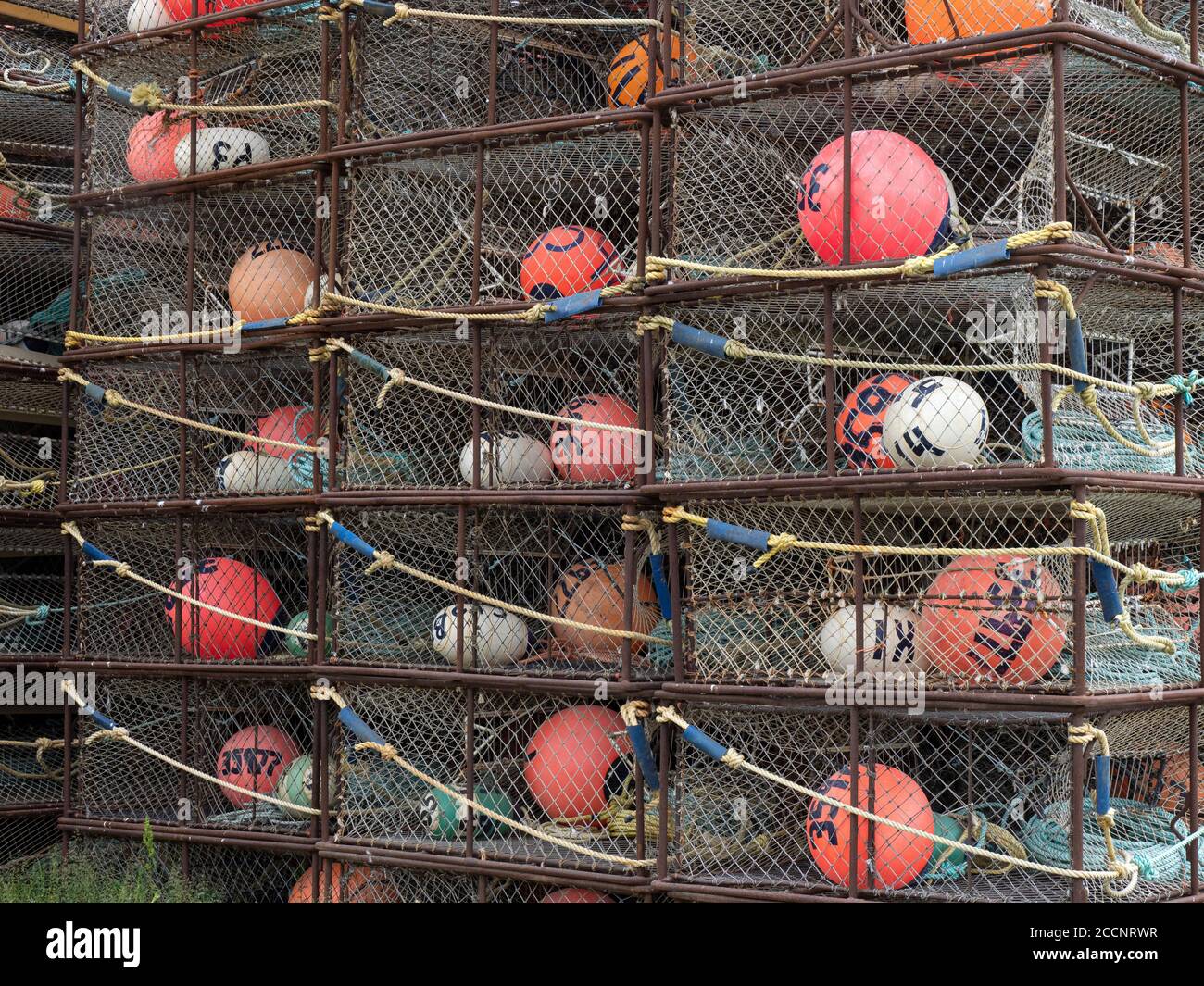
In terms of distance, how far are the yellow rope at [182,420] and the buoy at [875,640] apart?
2.51 m

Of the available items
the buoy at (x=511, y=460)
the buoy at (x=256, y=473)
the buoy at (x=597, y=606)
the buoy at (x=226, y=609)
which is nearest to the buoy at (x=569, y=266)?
the buoy at (x=511, y=460)

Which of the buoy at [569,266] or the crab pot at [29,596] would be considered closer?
the buoy at [569,266]

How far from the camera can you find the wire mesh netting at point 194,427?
7516 mm

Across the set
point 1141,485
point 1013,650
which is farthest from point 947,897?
point 1141,485

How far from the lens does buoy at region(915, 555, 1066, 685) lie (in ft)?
18.3

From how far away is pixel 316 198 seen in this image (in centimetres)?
718

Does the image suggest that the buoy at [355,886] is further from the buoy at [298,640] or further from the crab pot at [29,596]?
the crab pot at [29,596]

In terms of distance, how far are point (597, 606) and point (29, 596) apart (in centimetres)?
380

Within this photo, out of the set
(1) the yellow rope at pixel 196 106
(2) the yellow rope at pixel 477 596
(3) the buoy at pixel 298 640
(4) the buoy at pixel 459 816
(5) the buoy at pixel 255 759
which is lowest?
(4) the buoy at pixel 459 816

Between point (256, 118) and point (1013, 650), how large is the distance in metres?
4.36

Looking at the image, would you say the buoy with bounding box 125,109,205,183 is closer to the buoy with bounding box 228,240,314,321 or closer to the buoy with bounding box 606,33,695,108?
the buoy with bounding box 228,240,314,321

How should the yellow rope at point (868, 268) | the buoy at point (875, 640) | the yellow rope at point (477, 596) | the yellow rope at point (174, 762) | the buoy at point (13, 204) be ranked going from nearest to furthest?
the yellow rope at point (868, 268), the buoy at point (875, 640), the yellow rope at point (477, 596), the yellow rope at point (174, 762), the buoy at point (13, 204)

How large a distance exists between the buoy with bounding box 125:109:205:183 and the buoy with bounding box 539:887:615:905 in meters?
3.81

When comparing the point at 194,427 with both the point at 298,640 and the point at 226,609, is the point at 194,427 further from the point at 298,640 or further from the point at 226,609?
the point at 298,640
